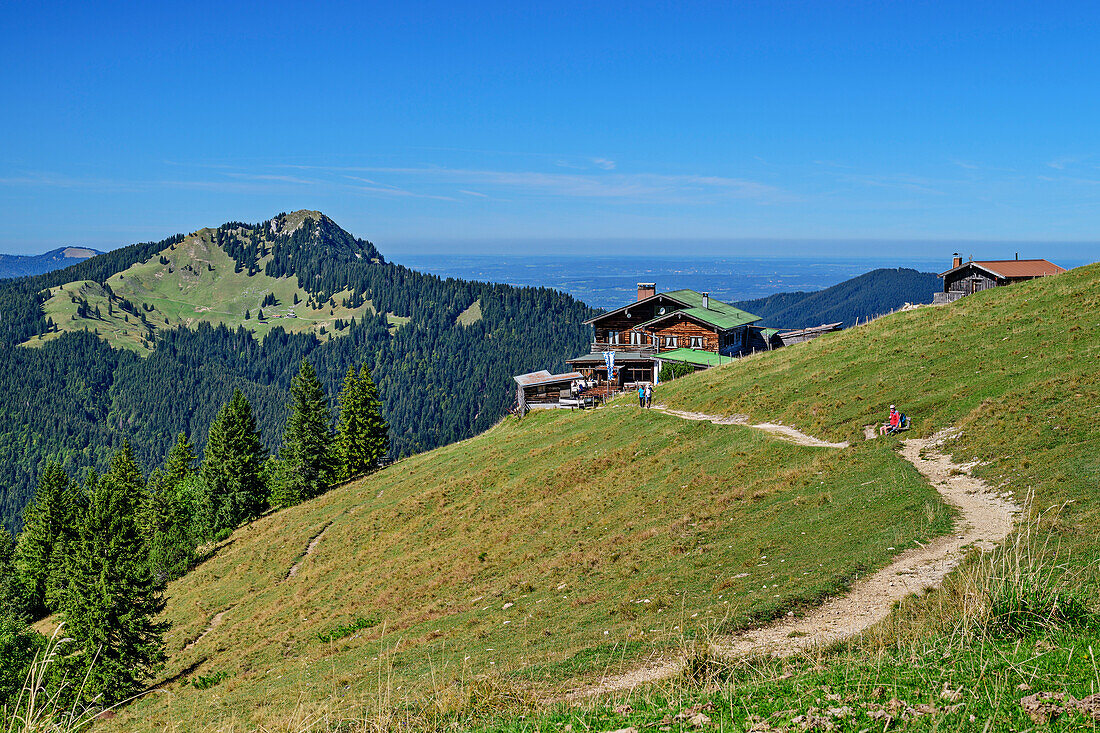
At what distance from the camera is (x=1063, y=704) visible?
744cm

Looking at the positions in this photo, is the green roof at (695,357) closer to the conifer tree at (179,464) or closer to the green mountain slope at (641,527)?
the green mountain slope at (641,527)

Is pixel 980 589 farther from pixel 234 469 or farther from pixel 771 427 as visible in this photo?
pixel 234 469

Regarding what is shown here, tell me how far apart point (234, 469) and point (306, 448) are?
764cm

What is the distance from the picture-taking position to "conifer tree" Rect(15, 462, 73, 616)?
64062 millimetres

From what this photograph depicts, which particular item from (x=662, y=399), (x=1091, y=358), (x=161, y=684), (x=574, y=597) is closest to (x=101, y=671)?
(x=161, y=684)

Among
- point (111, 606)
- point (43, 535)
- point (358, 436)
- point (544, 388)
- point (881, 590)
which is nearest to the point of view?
point (881, 590)

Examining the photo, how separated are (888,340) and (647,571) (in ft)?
104

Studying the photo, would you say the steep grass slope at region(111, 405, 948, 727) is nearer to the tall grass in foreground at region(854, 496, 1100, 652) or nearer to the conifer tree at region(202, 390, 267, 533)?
the tall grass in foreground at region(854, 496, 1100, 652)

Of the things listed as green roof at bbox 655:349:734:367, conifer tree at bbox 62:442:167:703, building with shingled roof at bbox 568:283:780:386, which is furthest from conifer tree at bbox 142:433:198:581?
green roof at bbox 655:349:734:367

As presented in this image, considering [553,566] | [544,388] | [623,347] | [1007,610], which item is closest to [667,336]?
[623,347]

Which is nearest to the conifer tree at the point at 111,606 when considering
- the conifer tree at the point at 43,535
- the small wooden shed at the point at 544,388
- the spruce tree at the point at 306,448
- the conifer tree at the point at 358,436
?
the conifer tree at the point at 43,535

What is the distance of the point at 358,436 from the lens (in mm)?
78562

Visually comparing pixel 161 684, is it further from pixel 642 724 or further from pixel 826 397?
pixel 826 397

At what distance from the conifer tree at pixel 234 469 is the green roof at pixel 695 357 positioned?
42.5 metres
